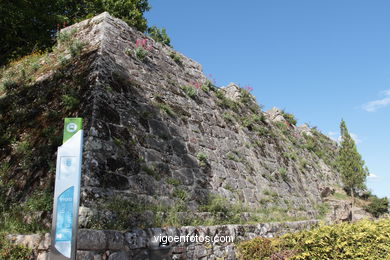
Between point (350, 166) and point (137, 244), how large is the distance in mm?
20995

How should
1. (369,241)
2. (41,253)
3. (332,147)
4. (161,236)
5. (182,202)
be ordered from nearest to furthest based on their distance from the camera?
(41,253) → (161,236) → (369,241) → (182,202) → (332,147)

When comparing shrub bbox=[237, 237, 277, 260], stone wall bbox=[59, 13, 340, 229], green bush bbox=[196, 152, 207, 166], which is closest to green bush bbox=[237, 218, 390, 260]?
shrub bbox=[237, 237, 277, 260]

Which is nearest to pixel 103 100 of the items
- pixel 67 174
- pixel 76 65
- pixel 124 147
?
pixel 124 147

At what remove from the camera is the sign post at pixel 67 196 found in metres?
3.62

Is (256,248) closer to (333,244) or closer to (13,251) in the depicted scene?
(333,244)

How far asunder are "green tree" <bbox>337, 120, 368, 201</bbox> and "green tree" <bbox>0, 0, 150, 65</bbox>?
16.9 m

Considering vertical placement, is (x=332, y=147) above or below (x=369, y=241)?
above

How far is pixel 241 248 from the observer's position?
20.8 ft

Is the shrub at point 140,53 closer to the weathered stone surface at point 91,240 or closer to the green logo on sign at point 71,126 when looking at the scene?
the green logo on sign at point 71,126

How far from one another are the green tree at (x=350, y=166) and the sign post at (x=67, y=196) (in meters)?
20.9

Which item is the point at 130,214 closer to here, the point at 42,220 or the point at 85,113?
the point at 42,220

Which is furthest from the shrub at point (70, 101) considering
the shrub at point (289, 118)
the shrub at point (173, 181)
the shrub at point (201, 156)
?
the shrub at point (289, 118)

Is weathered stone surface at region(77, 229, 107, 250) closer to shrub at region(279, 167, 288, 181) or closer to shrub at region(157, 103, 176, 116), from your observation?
shrub at region(157, 103, 176, 116)

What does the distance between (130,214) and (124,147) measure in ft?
4.88
